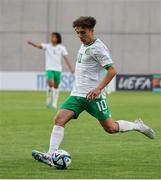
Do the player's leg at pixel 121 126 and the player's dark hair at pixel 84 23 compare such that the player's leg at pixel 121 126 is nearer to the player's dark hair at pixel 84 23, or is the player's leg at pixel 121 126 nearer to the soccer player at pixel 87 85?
the soccer player at pixel 87 85

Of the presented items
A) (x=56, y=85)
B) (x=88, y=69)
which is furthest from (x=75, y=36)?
(x=88, y=69)

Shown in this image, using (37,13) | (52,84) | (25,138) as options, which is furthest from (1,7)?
(25,138)

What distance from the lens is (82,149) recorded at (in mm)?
13016

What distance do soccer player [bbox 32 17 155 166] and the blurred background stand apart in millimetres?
30701

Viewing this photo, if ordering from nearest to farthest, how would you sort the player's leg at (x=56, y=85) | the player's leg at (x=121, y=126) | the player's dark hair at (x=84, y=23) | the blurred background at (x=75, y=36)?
the player's dark hair at (x=84, y=23) < the player's leg at (x=121, y=126) < the player's leg at (x=56, y=85) < the blurred background at (x=75, y=36)

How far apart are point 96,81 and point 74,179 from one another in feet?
7.06

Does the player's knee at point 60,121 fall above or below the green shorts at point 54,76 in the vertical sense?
above

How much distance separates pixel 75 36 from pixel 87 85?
103 ft

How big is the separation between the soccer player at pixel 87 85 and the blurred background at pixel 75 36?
3070cm

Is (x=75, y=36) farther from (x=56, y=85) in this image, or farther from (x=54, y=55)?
(x=56, y=85)

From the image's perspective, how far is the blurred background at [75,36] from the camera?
139 ft

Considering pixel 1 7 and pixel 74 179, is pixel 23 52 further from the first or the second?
pixel 74 179

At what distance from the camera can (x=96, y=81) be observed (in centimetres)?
1128

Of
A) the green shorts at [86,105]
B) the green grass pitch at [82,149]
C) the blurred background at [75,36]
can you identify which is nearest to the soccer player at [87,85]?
the green shorts at [86,105]
